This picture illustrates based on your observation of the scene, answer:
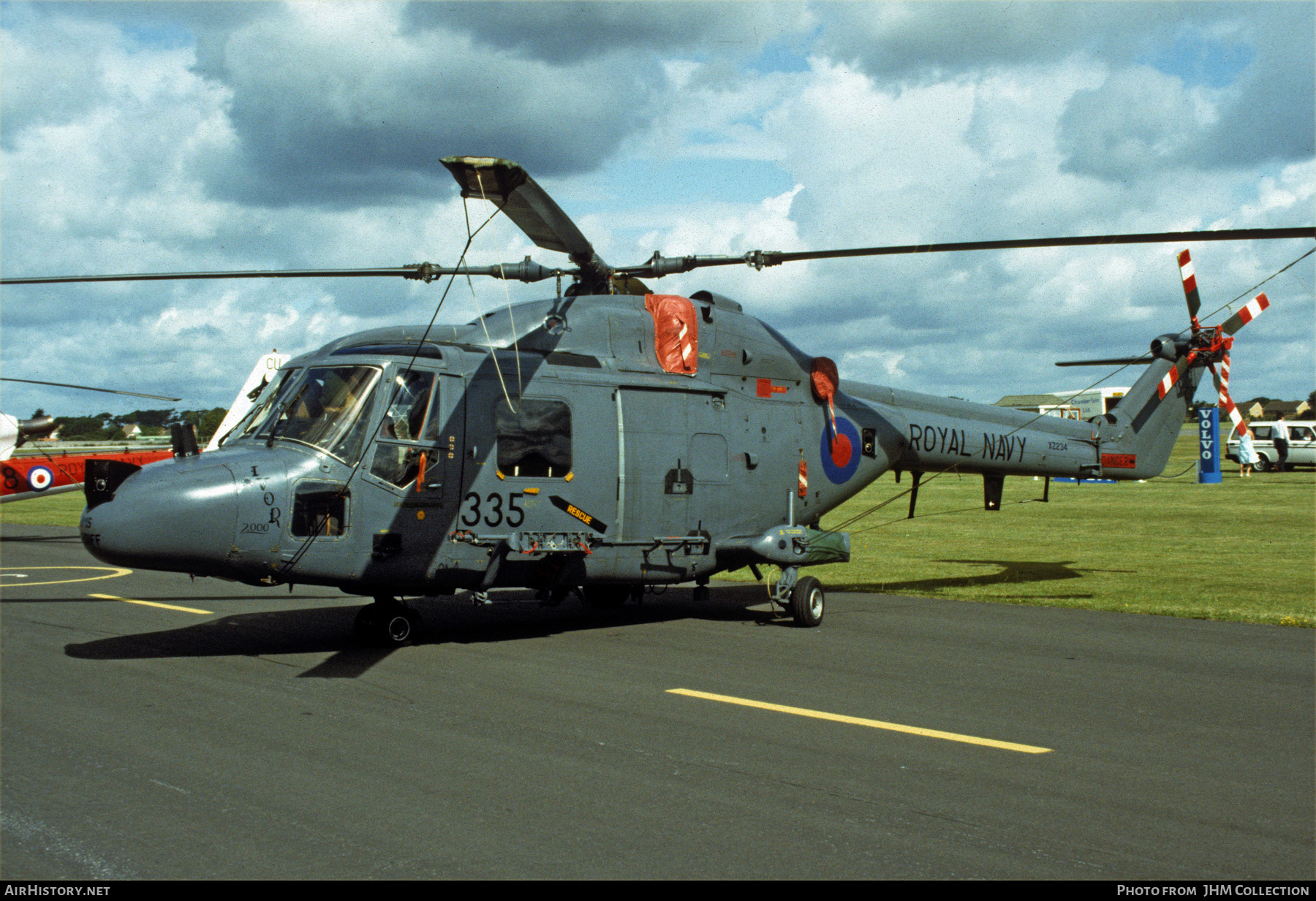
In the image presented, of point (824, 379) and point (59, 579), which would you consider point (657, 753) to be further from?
point (59, 579)

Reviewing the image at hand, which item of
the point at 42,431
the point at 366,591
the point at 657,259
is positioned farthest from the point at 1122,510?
the point at 42,431

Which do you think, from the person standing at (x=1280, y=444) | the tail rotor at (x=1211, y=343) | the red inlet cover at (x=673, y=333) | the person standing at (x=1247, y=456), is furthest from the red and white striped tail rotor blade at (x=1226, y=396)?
the person standing at (x=1280, y=444)

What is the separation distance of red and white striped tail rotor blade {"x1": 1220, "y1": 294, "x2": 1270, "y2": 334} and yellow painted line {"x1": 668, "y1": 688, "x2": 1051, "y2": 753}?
1268 centimetres

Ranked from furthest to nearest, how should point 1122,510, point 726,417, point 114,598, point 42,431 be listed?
point 1122,510 → point 42,431 → point 114,598 → point 726,417

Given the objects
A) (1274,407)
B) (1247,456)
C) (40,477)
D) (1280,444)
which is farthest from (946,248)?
(1274,407)

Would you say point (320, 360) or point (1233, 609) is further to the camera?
point (1233, 609)

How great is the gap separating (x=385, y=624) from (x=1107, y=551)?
15597mm

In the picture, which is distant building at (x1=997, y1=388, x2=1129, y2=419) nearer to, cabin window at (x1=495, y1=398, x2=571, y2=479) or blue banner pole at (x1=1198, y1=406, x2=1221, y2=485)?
blue banner pole at (x1=1198, y1=406, x2=1221, y2=485)

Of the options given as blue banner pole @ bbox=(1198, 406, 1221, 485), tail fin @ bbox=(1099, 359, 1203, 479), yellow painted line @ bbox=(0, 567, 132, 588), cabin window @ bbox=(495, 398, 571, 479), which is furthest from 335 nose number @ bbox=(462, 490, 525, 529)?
blue banner pole @ bbox=(1198, 406, 1221, 485)

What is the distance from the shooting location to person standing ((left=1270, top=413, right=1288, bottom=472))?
48594 mm

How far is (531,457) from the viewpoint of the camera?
429 inches

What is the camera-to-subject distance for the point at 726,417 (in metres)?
12.5

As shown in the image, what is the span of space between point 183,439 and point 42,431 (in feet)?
55.0

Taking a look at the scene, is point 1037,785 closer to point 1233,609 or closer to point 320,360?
point 320,360
